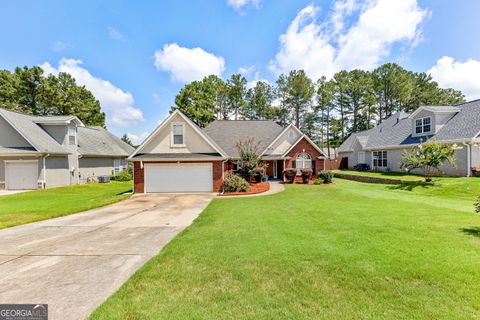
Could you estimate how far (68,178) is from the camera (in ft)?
72.4

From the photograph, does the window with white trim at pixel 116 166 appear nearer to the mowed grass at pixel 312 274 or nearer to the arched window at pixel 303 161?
the arched window at pixel 303 161

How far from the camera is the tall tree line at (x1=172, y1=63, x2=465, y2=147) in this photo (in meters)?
42.8

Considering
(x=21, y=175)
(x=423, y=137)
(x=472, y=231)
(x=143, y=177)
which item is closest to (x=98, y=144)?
(x=21, y=175)

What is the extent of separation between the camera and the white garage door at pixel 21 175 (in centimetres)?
1980

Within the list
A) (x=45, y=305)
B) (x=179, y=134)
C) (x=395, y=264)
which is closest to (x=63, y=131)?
(x=179, y=134)

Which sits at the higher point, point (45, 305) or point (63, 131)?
point (63, 131)

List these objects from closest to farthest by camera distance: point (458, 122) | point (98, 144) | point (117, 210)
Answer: point (117, 210)
point (458, 122)
point (98, 144)

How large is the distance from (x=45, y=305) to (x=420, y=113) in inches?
1235

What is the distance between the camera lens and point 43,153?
19.3m

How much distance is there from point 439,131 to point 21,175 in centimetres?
3994

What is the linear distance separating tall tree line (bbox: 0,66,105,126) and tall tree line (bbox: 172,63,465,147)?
1848 cm

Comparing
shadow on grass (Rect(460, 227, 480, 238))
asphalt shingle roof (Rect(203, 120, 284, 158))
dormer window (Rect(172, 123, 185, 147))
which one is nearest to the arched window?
asphalt shingle roof (Rect(203, 120, 284, 158))

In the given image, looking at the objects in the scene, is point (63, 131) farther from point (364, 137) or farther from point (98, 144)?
point (364, 137)

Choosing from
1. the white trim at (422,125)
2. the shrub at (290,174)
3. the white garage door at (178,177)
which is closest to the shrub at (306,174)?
the shrub at (290,174)
